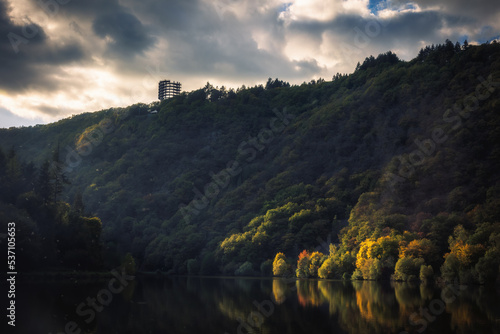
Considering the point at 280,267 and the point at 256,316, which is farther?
→ the point at 280,267

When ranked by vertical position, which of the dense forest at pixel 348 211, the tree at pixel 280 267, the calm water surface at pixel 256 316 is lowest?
A: the tree at pixel 280 267

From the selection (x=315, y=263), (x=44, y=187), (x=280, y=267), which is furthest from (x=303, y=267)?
(x=44, y=187)

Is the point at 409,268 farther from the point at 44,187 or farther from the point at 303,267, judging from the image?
the point at 44,187

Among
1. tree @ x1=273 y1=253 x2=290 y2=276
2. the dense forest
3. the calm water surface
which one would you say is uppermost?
the dense forest

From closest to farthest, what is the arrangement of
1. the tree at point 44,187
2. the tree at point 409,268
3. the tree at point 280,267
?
1. the tree at point 409,268
2. the tree at point 44,187
3. the tree at point 280,267

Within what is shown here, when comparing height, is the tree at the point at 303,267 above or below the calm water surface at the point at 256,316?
below

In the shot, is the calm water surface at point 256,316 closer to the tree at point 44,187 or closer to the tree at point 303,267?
the tree at point 44,187

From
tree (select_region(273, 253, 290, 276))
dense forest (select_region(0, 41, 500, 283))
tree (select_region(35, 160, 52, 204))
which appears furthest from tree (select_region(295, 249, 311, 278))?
tree (select_region(35, 160, 52, 204))

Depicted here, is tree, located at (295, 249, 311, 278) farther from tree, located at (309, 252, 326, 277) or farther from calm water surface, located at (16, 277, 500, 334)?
calm water surface, located at (16, 277, 500, 334)

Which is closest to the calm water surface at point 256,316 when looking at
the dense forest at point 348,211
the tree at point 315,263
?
the dense forest at point 348,211

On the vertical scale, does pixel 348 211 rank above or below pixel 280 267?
above

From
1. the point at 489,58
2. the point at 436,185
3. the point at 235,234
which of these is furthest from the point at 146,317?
the point at 489,58

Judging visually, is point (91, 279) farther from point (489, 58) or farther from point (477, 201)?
point (489, 58)

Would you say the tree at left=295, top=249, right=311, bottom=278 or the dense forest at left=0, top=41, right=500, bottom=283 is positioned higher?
the dense forest at left=0, top=41, right=500, bottom=283
